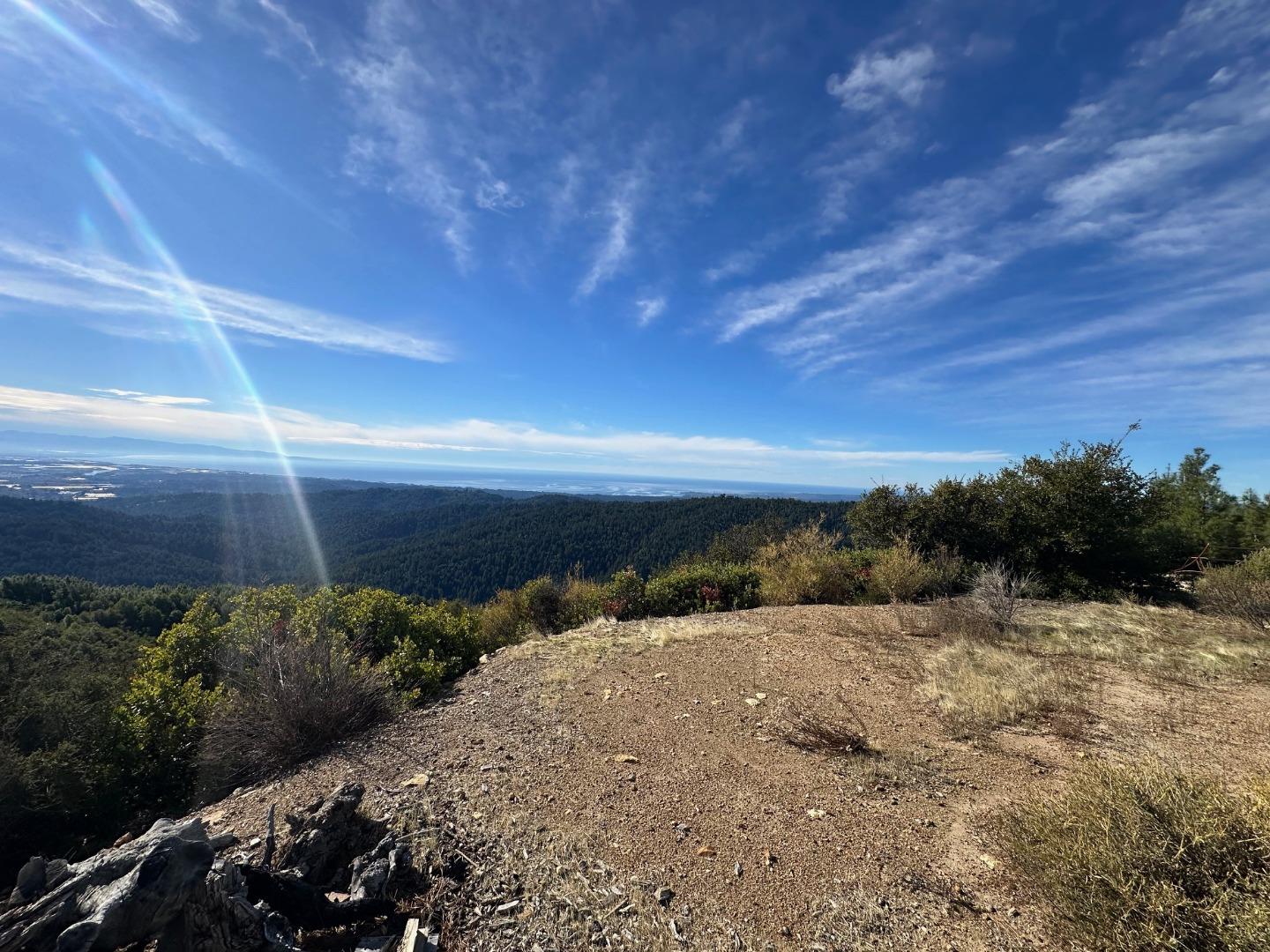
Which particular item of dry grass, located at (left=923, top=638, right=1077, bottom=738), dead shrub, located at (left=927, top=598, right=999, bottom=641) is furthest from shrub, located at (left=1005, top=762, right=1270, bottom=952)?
dead shrub, located at (left=927, top=598, right=999, bottom=641)

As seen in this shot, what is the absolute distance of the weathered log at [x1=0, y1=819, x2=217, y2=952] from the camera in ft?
6.32

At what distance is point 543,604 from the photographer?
1149 centimetres

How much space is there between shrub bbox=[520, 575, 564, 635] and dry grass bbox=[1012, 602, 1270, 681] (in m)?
8.58

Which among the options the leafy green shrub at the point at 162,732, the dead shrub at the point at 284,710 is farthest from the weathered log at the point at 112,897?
the leafy green shrub at the point at 162,732

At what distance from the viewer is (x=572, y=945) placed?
7.68 ft

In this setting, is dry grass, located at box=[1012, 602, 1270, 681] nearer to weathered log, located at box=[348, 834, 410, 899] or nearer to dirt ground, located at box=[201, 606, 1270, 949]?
dirt ground, located at box=[201, 606, 1270, 949]

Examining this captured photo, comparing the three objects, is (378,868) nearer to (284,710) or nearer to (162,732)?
(284,710)

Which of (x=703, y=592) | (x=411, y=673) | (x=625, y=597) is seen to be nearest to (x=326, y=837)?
(x=411, y=673)

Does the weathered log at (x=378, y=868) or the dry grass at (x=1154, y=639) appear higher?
the dry grass at (x=1154, y=639)

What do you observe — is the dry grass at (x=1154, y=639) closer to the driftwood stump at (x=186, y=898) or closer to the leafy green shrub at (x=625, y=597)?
the leafy green shrub at (x=625, y=597)

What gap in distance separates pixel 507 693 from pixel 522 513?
70923 mm

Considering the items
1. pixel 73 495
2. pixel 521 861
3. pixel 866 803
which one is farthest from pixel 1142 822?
Result: pixel 73 495

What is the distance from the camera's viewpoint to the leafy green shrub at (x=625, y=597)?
32.9 ft

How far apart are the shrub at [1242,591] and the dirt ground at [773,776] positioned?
13.3 feet
